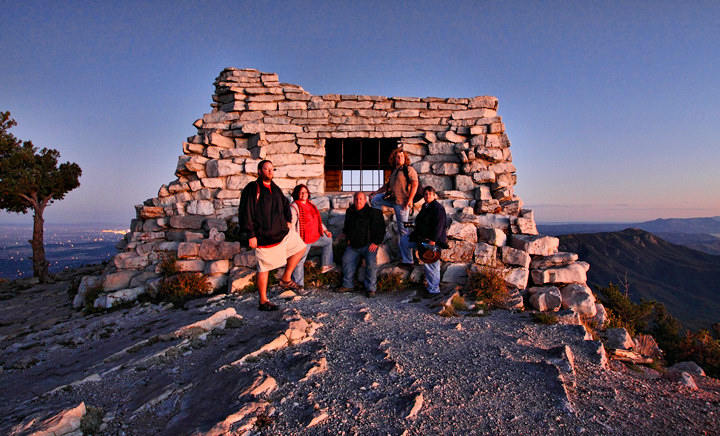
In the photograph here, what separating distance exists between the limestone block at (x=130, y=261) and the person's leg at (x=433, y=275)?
6.40 metres

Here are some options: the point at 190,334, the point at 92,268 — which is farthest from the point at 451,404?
the point at 92,268

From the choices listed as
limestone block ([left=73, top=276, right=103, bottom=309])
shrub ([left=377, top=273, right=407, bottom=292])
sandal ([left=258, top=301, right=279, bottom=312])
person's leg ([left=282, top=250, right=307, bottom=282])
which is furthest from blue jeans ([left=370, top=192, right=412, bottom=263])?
limestone block ([left=73, top=276, right=103, bottom=309])

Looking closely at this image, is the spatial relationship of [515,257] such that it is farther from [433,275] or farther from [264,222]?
[264,222]

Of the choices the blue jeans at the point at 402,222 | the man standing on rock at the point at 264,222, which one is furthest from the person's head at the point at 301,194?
the blue jeans at the point at 402,222

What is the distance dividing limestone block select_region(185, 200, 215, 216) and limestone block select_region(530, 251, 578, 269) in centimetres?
777

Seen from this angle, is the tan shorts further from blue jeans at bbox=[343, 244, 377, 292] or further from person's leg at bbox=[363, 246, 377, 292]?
person's leg at bbox=[363, 246, 377, 292]

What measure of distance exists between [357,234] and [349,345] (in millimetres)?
2891

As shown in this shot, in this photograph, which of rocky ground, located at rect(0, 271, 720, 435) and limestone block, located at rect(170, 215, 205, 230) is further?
limestone block, located at rect(170, 215, 205, 230)

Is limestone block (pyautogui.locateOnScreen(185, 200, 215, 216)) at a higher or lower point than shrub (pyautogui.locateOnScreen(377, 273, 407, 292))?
higher

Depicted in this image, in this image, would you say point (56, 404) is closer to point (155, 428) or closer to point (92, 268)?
point (155, 428)

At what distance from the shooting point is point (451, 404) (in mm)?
2881

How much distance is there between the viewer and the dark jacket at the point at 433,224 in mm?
6325

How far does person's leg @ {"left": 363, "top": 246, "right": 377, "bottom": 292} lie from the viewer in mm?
6660

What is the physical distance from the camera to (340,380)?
3.24 m
